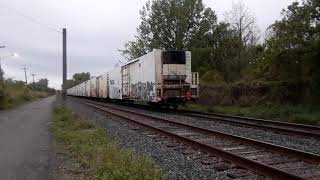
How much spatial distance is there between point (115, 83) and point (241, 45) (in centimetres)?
1340

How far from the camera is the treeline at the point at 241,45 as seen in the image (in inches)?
918

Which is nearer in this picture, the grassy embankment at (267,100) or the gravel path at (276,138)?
the gravel path at (276,138)

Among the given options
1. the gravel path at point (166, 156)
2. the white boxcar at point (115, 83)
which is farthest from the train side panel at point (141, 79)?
the gravel path at point (166, 156)

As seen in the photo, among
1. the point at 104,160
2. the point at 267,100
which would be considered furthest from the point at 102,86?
the point at 104,160

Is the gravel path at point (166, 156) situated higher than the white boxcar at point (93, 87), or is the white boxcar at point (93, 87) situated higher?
the white boxcar at point (93, 87)

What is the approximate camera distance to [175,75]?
1029 inches

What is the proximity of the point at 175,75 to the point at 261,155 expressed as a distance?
649 inches

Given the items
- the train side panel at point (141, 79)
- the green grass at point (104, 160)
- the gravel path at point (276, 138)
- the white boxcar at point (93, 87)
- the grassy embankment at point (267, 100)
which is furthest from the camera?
the white boxcar at point (93, 87)

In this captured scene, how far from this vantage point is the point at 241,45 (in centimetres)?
4425

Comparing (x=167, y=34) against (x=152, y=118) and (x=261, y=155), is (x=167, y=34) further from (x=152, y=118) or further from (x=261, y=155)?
(x=261, y=155)

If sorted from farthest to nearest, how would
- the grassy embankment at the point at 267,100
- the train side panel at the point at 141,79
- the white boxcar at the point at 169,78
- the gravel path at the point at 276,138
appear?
the train side panel at the point at 141,79
the white boxcar at the point at 169,78
the grassy embankment at the point at 267,100
the gravel path at the point at 276,138

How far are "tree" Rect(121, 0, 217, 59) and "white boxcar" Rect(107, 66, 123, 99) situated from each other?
10437 millimetres

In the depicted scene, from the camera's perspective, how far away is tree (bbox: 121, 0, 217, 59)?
168 feet

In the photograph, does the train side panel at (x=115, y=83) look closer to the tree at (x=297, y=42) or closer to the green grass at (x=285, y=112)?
the green grass at (x=285, y=112)
